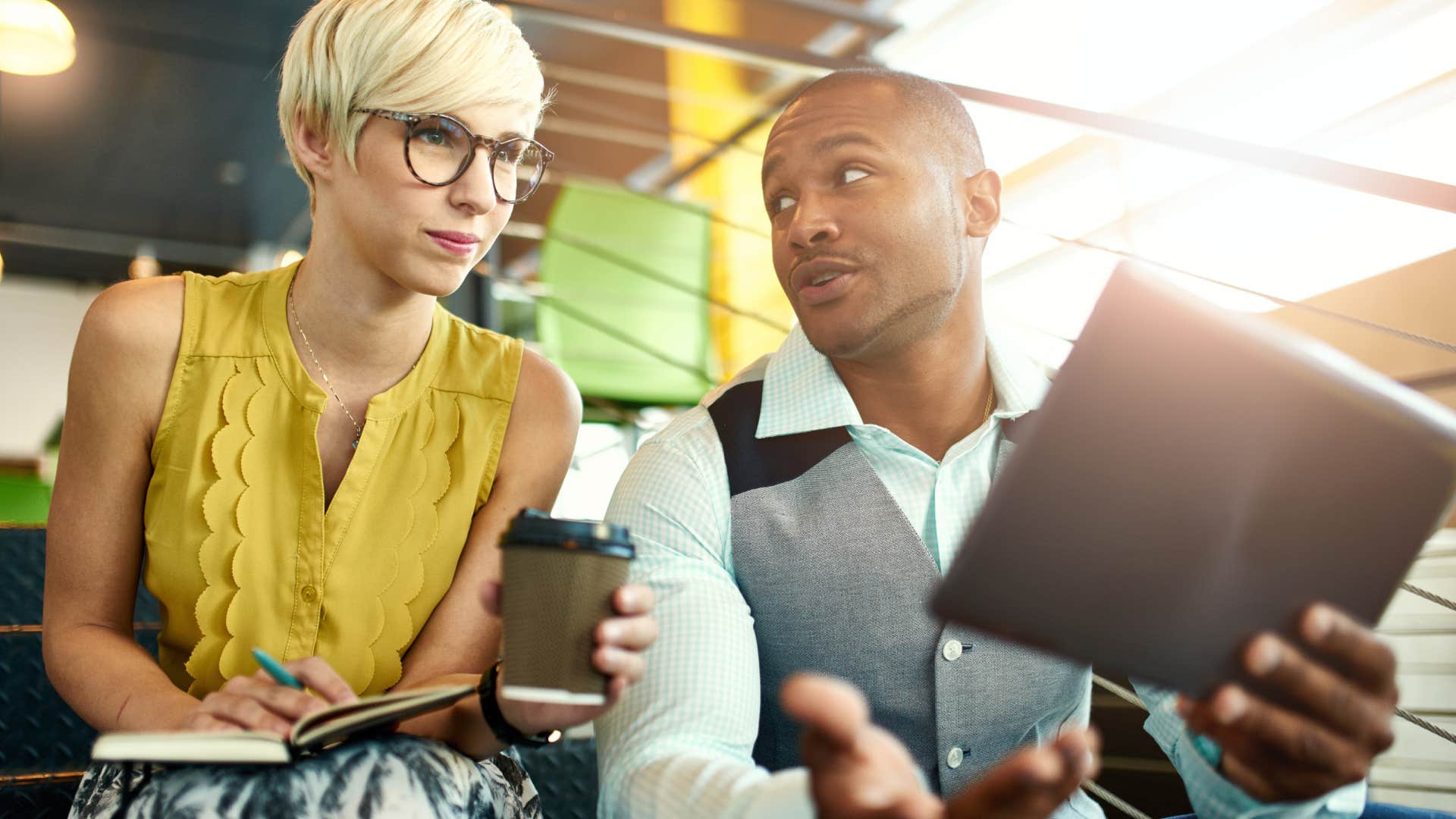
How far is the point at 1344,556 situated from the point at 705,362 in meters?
3.11

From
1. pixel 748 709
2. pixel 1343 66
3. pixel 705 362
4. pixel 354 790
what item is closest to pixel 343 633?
pixel 354 790

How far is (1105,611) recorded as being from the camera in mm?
751

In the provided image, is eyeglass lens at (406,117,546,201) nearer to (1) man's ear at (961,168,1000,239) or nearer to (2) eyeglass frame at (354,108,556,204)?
(2) eyeglass frame at (354,108,556,204)

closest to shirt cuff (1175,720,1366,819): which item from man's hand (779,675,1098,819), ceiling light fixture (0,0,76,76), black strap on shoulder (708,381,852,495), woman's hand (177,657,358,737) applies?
man's hand (779,675,1098,819)

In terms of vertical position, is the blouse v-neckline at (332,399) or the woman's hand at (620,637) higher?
the blouse v-neckline at (332,399)

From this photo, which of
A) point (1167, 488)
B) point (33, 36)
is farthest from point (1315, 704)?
point (33, 36)

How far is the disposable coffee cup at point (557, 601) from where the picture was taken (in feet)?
2.80

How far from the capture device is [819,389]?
139cm

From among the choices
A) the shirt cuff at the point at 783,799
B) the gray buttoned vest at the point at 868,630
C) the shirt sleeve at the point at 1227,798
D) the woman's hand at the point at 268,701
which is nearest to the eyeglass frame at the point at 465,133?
the gray buttoned vest at the point at 868,630

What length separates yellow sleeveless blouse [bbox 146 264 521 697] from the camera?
1.30 metres

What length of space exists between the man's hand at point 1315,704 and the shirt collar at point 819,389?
2.10 feet

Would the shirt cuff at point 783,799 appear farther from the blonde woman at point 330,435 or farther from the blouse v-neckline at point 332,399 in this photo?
the blouse v-neckline at point 332,399

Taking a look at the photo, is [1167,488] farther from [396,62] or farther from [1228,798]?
[396,62]

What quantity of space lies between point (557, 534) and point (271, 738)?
366 mm
